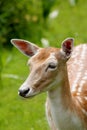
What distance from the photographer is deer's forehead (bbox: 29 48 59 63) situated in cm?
589

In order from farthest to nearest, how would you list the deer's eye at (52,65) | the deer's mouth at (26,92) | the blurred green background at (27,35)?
1. the blurred green background at (27,35)
2. the deer's eye at (52,65)
3. the deer's mouth at (26,92)

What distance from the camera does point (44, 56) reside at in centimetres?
591

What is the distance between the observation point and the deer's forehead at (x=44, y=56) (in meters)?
5.89

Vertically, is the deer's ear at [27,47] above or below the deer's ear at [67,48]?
above

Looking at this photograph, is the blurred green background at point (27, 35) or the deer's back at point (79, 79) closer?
the deer's back at point (79, 79)

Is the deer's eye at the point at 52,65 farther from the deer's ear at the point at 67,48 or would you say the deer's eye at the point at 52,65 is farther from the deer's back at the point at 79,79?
the deer's back at the point at 79,79

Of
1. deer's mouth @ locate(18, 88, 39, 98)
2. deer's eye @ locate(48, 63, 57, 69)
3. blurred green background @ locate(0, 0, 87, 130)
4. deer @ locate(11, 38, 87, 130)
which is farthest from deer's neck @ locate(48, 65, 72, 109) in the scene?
blurred green background @ locate(0, 0, 87, 130)

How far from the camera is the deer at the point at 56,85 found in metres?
5.78

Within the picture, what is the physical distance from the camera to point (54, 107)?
5.97 meters

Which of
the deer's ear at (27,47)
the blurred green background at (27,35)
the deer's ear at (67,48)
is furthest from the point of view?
the blurred green background at (27,35)

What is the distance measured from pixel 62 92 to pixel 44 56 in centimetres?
38

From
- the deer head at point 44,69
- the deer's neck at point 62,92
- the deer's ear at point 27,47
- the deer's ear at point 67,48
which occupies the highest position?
the deer's ear at point 27,47

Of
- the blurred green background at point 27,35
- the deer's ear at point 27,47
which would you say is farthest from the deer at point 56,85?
the blurred green background at point 27,35

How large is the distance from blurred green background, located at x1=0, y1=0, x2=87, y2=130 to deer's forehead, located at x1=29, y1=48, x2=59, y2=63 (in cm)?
199
